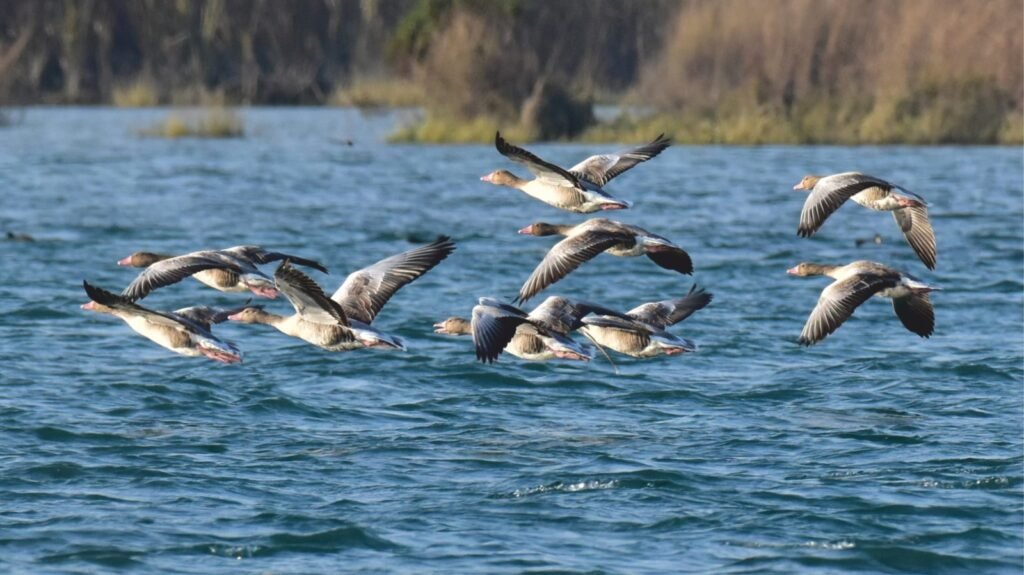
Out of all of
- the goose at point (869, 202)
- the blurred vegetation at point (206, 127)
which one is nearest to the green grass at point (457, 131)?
the blurred vegetation at point (206, 127)

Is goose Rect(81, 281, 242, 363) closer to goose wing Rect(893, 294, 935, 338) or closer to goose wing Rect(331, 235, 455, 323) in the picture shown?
goose wing Rect(331, 235, 455, 323)

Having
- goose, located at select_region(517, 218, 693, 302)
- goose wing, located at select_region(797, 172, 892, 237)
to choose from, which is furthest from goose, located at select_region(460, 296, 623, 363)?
goose wing, located at select_region(797, 172, 892, 237)

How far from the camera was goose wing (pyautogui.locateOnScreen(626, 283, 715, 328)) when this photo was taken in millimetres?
15188

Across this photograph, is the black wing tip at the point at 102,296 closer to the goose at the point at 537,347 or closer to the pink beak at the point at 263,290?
the pink beak at the point at 263,290

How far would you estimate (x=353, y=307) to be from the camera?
46.8 ft

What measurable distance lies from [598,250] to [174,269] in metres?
3.22

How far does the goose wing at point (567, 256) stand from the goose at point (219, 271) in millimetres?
1645

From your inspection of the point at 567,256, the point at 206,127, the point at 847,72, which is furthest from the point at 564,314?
the point at 206,127

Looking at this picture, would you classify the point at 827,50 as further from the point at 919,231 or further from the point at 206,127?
the point at 919,231

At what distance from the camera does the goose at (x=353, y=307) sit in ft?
42.9

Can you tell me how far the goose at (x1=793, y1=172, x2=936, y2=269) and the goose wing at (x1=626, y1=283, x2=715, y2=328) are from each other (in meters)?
1.43

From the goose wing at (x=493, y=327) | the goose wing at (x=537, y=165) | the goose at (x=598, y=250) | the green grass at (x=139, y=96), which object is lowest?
the green grass at (x=139, y=96)

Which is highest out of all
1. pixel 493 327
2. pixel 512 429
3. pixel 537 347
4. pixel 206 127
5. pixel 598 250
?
pixel 598 250

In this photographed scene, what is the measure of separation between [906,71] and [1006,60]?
2840 millimetres
